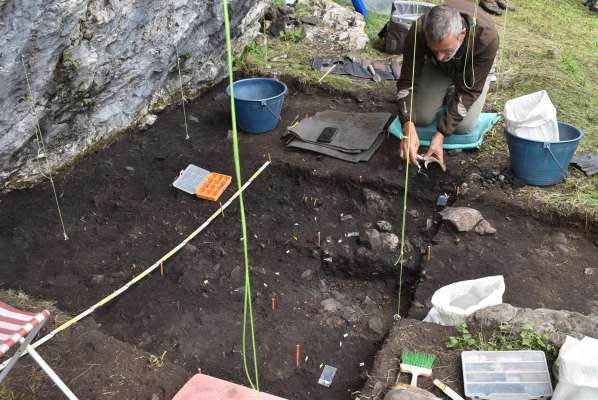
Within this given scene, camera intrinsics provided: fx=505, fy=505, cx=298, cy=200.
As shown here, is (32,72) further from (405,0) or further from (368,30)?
(405,0)

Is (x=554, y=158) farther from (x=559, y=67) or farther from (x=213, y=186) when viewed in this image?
(x=559, y=67)

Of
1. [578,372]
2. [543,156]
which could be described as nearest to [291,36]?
[543,156]

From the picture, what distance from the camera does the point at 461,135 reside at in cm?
421

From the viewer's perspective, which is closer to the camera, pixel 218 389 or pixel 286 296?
pixel 218 389

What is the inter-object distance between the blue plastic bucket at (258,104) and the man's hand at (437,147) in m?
1.45

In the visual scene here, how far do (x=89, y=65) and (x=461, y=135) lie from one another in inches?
119

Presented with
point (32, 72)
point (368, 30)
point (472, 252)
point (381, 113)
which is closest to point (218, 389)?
point (472, 252)

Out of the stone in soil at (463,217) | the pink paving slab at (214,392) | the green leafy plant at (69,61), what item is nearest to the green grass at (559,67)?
the stone in soil at (463,217)

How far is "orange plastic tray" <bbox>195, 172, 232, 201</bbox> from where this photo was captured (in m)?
3.89

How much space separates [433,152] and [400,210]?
0.53 metres

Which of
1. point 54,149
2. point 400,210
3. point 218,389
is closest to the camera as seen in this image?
point 218,389

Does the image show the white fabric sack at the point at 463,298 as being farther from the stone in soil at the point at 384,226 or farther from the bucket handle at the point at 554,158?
the bucket handle at the point at 554,158

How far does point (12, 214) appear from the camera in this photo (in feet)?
11.9

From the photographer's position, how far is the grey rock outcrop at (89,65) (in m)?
3.35
